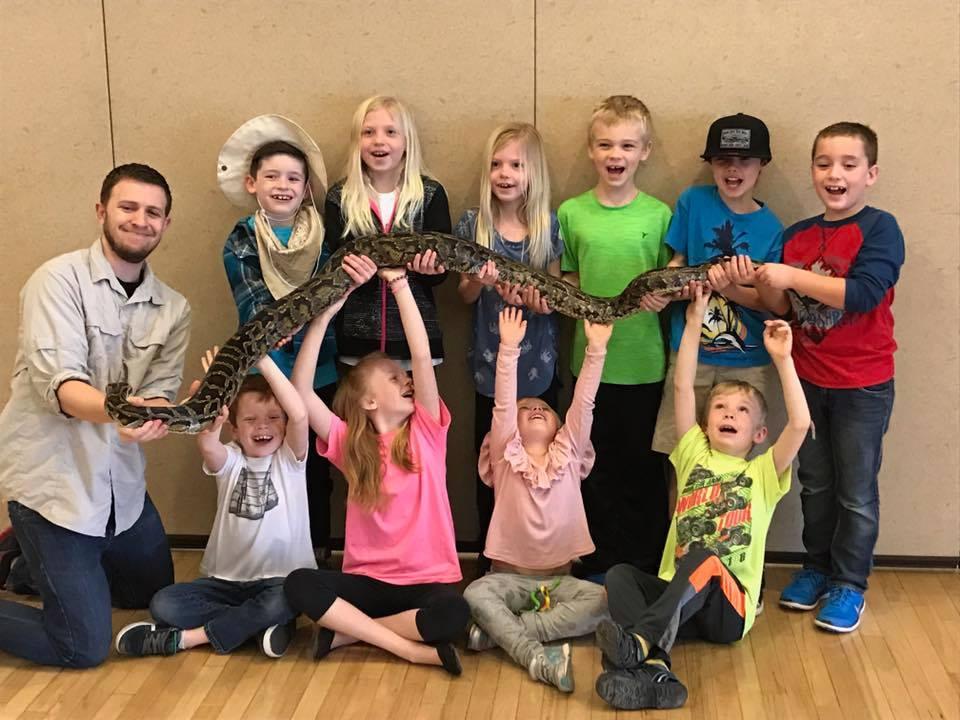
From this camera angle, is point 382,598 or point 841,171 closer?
point 382,598

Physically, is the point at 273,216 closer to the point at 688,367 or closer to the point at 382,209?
the point at 382,209

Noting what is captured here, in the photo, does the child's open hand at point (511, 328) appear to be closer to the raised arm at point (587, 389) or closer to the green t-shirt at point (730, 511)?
the raised arm at point (587, 389)

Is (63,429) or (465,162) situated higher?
(465,162)

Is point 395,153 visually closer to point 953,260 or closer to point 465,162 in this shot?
point 465,162

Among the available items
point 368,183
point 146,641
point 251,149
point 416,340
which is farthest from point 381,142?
point 146,641

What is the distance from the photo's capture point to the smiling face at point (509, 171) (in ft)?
13.0

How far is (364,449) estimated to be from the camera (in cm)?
371

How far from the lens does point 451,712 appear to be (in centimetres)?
321

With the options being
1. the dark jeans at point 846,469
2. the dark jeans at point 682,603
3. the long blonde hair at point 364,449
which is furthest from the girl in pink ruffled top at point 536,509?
the dark jeans at point 846,469

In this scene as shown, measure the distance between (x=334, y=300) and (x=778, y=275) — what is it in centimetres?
170

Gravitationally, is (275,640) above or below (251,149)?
below

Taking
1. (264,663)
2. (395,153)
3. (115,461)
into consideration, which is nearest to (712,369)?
(395,153)

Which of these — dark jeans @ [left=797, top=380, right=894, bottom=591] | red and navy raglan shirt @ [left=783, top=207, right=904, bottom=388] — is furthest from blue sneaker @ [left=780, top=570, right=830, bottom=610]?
red and navy raglan shirt @ [left=783, top=207, right=904, bottom=388]

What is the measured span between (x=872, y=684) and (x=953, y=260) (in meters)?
1.89
